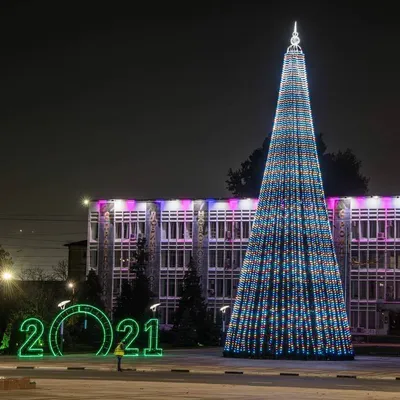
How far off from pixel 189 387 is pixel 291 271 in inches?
723

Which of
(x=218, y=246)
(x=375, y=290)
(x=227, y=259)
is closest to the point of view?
(x=375, y=290)

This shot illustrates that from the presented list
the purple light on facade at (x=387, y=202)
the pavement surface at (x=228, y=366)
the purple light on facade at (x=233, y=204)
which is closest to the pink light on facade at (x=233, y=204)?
the purple light on facade at (x=233, y=204)

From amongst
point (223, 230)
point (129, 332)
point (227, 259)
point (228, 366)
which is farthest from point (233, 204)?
point (228, 366)

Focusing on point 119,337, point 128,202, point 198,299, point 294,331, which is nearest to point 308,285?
point 294,331

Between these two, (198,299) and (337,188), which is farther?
(337,188)

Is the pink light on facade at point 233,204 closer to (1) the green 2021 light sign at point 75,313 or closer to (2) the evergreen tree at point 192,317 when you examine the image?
(2) the evergreen tree at point 192,317

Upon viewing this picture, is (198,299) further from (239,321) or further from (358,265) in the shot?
(239,321)

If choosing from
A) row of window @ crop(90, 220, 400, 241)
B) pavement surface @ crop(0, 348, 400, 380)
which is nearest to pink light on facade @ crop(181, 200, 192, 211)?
row of window @ crop(90, 220, 400, 241)

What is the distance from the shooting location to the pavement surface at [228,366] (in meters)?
42.0

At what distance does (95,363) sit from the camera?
48.3 meters

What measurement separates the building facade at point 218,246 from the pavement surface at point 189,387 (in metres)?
42.7

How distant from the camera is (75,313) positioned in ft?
186

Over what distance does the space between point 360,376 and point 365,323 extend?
137ft

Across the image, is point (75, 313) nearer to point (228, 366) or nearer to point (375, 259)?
point (228, 366)
